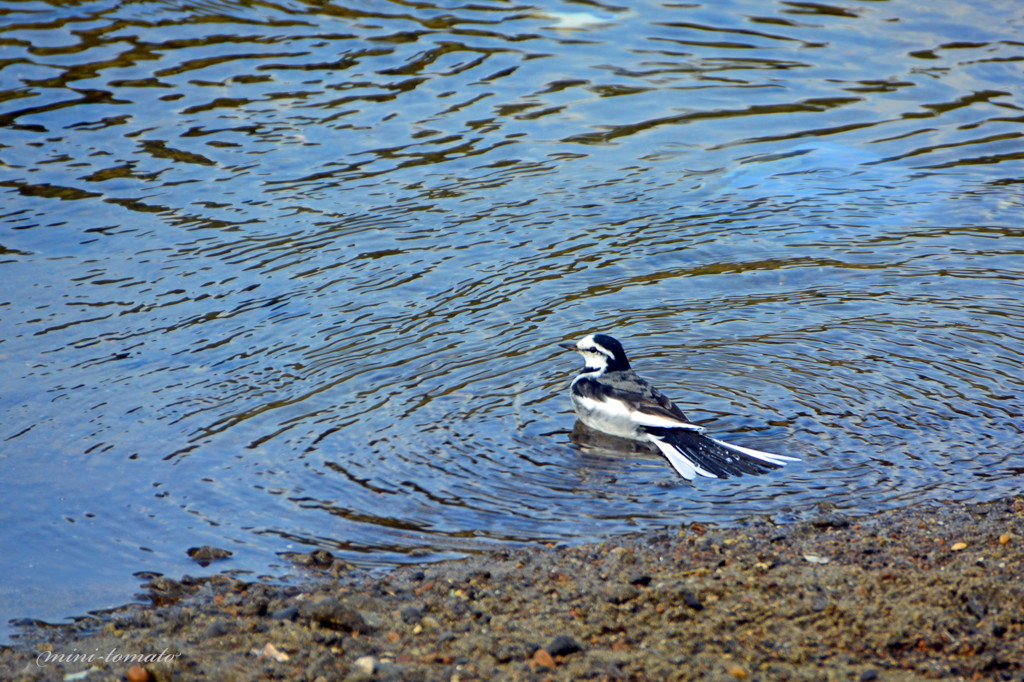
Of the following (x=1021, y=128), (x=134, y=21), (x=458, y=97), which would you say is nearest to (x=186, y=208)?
(x=458, y=97)

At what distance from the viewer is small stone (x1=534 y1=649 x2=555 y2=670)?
484 cm

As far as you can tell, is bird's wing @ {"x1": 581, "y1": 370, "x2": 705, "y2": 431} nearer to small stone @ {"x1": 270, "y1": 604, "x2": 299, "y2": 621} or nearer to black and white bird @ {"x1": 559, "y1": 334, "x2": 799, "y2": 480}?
black and white bird @ {"x1": 559, "y1": 334, "x2": 799, "y2": 480}

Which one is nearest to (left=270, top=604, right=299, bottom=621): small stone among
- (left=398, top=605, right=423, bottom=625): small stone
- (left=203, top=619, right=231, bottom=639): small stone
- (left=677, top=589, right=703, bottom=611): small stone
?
(left=203, top=619, right=231, bottom=639): small stone

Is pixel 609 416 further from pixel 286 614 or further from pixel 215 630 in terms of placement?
pixel 215 630

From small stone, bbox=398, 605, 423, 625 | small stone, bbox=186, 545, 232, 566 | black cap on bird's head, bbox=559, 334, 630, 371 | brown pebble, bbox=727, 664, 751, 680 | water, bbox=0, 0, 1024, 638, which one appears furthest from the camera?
black cap on bird's head, bbox=559, 334, 630, 371

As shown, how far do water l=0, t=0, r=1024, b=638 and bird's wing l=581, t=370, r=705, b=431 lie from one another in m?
0.36

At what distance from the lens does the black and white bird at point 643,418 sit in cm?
733

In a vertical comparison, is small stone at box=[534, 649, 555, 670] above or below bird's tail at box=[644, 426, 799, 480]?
above

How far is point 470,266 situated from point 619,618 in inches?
230

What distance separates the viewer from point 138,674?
4.85m

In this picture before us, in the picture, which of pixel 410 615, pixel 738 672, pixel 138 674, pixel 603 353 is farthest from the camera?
pixel 603 353

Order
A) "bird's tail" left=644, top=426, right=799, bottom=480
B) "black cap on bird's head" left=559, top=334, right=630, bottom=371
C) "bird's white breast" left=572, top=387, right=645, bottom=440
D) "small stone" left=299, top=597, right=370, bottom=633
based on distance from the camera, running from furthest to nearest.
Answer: "black cap on bird's head" left=559, top=334, right=630, bottom=371
"bird's white breast" left=572, top=387, right=645, bottom=440
"bird's tail" left=644, top=426, right=799, bottom=480
"small stone" left=299, top=597, right=370, bottom=633

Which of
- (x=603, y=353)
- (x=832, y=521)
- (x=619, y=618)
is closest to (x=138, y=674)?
(x=619, y=618)

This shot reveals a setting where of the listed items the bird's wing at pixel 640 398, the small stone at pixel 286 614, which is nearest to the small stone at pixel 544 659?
the small stone at pixel 286 614
